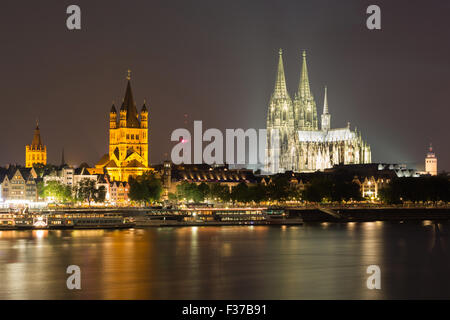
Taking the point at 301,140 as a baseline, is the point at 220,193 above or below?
below

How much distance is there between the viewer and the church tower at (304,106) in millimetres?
157250

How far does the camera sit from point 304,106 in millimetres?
158250

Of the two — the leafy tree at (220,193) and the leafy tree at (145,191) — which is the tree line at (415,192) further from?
the leafy tree at (145,191)

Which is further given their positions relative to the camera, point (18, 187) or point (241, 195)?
point (18, 187)

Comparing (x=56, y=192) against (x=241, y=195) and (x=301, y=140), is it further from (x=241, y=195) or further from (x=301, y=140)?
(x=301, y=140)

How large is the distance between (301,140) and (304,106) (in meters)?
7.87

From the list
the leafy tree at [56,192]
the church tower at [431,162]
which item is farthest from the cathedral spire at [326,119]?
the leafy tree at [56,192]

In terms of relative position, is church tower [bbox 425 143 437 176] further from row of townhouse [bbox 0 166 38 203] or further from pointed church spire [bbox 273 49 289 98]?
row of townhouse [bbox 0 166 38 203]

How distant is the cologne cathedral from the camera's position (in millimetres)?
152375

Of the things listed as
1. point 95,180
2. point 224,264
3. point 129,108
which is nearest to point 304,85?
point 129,108

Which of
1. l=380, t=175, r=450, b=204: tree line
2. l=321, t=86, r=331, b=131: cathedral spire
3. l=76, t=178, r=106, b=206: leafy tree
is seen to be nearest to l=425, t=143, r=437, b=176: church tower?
l=321, t=86, r=331, b=131: cathedral spire

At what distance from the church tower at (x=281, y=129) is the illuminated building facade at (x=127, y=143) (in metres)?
27.4

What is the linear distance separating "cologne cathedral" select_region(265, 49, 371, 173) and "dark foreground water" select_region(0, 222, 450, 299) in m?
79.7
